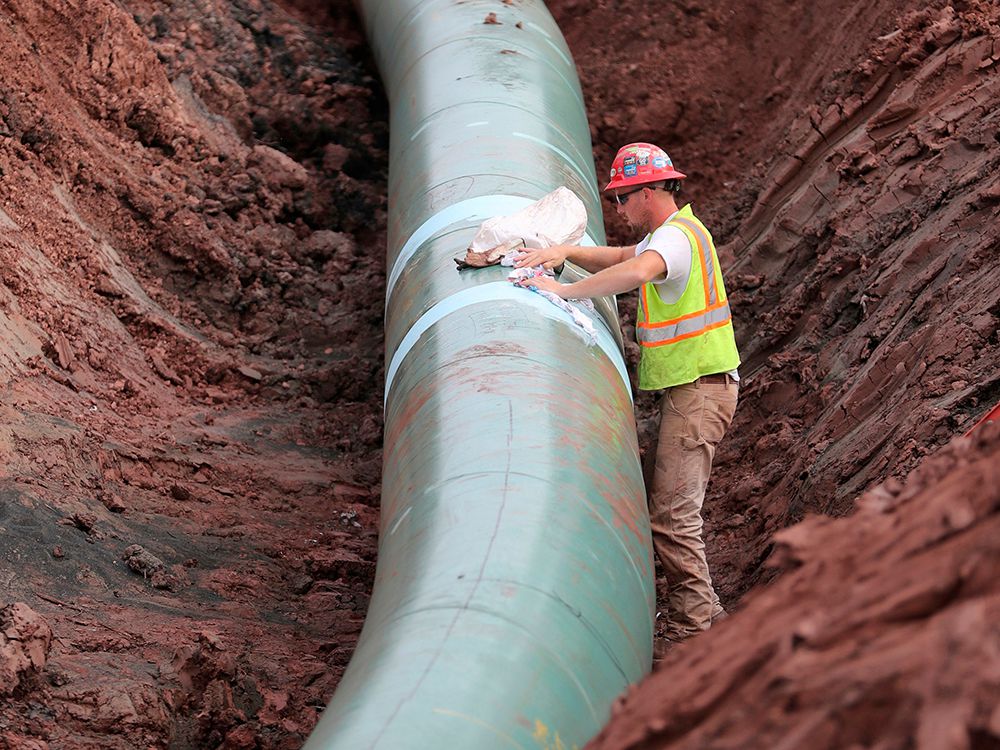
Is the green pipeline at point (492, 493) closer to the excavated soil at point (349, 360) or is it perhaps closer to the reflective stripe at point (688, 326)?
the reflective stripe at point (688, 326)

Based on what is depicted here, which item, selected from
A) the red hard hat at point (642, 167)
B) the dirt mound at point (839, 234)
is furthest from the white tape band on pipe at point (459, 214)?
the dirt mound at point (839, 234)

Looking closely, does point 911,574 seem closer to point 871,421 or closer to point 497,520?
point 497,520

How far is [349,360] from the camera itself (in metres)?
7.56

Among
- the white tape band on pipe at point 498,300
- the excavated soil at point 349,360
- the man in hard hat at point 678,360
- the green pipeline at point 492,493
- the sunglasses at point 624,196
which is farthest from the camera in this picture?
the sunglasses at point 624,196

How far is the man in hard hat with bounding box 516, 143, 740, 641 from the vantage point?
5.02 metres

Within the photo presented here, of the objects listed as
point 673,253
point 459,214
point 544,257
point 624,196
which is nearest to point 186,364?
point 459,214

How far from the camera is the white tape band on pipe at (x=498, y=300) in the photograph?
491 centimetres

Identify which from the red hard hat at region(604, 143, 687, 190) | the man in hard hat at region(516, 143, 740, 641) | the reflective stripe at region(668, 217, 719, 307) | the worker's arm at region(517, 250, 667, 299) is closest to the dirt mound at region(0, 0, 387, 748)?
the man in hard hat at region(516, 143, 740, 641)

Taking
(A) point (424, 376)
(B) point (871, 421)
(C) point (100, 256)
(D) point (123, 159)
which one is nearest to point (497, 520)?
(A) point (424, 376)

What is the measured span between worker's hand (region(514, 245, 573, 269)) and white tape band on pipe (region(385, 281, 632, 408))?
144 mm

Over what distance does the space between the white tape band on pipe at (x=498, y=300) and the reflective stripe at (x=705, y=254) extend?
471mm

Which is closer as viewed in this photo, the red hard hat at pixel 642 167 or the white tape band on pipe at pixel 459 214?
the red hard hat at pixel 642 167

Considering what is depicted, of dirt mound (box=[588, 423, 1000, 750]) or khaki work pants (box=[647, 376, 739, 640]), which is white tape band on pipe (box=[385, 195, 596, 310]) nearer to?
khaki work pants (box=[647, 376, 739, 640])

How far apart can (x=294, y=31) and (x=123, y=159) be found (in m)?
2.93
